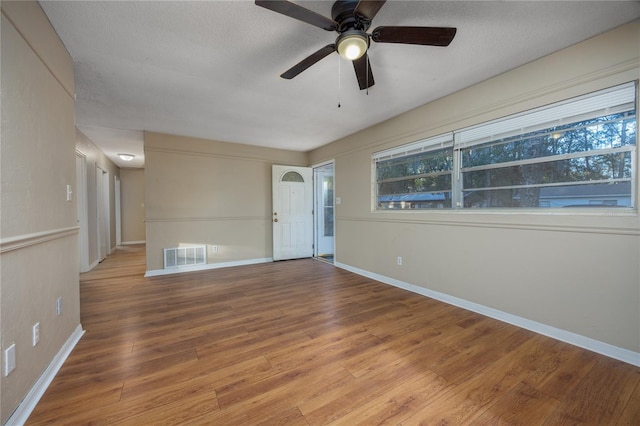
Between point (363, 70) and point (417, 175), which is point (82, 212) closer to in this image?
point (363, 70)

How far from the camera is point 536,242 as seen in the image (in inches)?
90.4

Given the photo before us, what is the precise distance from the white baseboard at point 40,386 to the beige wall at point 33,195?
0.04 meters

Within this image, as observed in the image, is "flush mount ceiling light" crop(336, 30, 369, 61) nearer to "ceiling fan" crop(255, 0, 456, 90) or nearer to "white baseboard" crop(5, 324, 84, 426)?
"ceiling fan" crop(255, 0, 456, 90)

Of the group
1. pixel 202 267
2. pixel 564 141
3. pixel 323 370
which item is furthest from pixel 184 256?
pixel 564 141

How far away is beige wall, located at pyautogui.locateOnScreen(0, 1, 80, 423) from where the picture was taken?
50.4 inches

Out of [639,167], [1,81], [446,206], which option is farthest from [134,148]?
[639,167]

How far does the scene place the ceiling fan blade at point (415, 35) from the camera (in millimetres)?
1538

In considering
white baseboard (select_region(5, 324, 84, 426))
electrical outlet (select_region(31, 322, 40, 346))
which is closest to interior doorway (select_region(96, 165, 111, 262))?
white baseboard (select_region(5, 324, 84, 426))

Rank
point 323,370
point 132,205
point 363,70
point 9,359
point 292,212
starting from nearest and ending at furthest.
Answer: point 9,359
point 323,370
point 363,70
point 292,212
point 132,205

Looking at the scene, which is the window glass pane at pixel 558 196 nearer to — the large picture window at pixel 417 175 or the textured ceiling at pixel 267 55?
the large picture window at pixel 417 175

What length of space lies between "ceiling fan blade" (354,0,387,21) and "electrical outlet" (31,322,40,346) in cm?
266

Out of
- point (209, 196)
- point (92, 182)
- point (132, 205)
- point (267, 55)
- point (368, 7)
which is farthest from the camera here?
point (132, 205)

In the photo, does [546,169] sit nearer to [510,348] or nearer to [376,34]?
[510,348]

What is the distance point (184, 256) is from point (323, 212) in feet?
9.88
